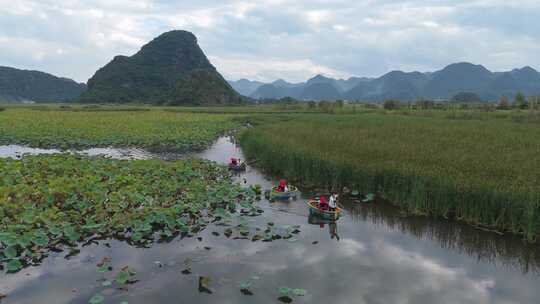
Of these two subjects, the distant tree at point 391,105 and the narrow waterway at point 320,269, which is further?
the distant tree at point 391,105

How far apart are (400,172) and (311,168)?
409cm

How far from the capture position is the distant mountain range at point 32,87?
148 meters

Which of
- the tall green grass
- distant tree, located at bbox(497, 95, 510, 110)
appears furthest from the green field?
distant tree, located at bbox(497, 95, 510, 110)

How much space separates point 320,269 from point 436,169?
617 centimetres

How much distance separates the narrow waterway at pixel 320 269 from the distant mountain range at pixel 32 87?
157087 mm

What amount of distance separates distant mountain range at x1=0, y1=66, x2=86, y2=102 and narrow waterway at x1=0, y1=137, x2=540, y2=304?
157087mm

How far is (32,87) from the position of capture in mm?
157375

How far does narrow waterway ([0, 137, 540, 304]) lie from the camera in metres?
7.25

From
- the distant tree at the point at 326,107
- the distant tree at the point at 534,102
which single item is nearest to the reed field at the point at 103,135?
the distant tree at the point at 326,107

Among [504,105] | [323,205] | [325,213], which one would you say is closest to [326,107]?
[504,105]

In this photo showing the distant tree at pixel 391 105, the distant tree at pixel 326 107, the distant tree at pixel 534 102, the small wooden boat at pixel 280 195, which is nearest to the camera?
the small wooden boat at pixel 280 195

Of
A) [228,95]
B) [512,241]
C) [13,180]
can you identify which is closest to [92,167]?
[13,180]

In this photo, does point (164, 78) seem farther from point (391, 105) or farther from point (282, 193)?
point (282, 193)

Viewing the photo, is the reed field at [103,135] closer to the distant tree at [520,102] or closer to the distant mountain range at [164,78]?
the distant tree at [520,102]
